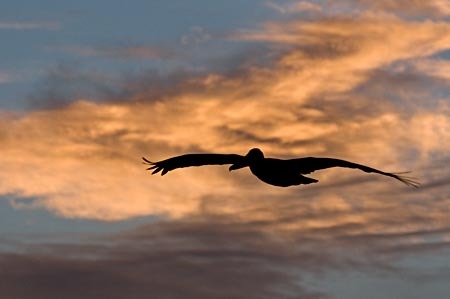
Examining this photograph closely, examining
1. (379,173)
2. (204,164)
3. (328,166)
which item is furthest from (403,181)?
(204,164)

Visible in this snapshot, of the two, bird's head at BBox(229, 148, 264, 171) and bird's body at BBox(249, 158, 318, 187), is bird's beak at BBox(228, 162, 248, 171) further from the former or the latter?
bird's body at BBox(249, 158, 318, 187)

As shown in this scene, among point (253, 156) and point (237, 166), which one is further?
point (237, 166)

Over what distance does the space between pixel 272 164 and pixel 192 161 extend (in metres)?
2.79

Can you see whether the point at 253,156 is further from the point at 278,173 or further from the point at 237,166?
the point at 278,173

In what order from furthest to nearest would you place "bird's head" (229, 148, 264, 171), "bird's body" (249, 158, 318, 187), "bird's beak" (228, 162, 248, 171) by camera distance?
1. "bird's beak" (228, 162, 248, 171)
2. "bird's body" (249, 158, 318, 187)
3. "bird's head" (229, 148, 264, 171)

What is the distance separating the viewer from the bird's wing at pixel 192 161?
24.9 m

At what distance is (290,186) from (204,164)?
2932 millimetres

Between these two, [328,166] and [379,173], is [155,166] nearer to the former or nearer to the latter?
[328,166]

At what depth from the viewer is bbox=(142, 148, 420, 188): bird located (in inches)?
960

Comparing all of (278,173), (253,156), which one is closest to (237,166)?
(253,156)

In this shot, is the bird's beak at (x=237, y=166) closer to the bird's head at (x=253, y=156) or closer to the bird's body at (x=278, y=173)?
the bird's head at (x=253, y=156)

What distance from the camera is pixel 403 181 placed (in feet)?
75.5

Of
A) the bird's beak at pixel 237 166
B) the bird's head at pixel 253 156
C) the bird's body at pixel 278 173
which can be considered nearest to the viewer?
the bird's head at pixel 253 156

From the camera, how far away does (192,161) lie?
25.7 m
